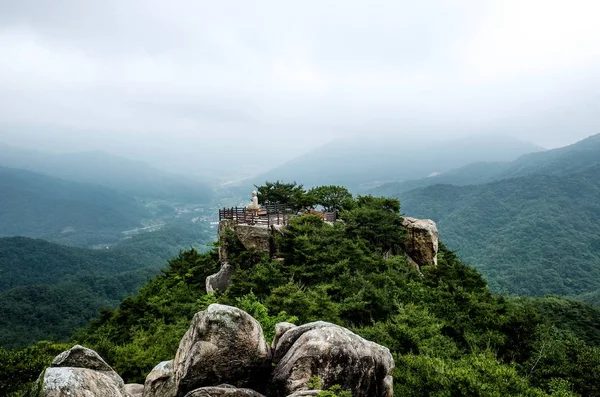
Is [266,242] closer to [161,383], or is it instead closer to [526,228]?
[161,383]

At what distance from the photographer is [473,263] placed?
105 metres

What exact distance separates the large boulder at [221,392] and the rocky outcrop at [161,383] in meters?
1.09

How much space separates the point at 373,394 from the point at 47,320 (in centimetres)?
8900

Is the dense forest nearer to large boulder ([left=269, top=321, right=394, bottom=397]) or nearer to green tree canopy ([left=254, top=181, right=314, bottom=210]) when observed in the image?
large boulder ([left=269, top=321, right=394, bottom=397])

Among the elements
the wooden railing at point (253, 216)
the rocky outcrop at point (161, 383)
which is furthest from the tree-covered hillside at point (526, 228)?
the rocky outcrop at point (161, 383)

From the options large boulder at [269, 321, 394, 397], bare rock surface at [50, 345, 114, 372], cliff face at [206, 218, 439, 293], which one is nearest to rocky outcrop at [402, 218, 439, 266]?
cliff face at [206, 218, 439, 293]

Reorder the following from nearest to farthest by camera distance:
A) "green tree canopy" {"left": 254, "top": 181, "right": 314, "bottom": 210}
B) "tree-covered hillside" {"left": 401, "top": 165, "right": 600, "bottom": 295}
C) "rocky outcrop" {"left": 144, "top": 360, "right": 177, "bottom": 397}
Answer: "rocky outcrop" {"left": 144, "top": 360, "right": 177, "bottom": 397}
"green tree canopy" {"left": 254, "top": 181, "right": 314, "bottom": 210}
"tree-covered hillside" {"left": 401, "top": 165, "right": 600, "bottom": 295}

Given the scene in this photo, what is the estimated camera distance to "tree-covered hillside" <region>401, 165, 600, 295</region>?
3462 inches

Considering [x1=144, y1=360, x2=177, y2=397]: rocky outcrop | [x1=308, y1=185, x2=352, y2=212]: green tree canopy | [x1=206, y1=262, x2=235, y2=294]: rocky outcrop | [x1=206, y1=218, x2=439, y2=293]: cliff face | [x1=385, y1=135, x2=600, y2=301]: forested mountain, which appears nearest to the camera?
[x1=144, y1=360, x2=177, y2=397]: rocky outcrop

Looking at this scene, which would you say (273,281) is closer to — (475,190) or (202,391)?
(202,391)

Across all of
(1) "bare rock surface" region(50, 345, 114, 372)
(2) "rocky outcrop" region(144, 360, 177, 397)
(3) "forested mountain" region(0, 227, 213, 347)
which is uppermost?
(1) "bare rock surface" region(50, 345, 114, 372)

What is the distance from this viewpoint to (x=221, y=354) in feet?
27.4

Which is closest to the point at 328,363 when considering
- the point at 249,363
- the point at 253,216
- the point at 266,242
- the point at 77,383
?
the point at 249,363

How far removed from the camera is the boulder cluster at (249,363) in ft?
26.5
